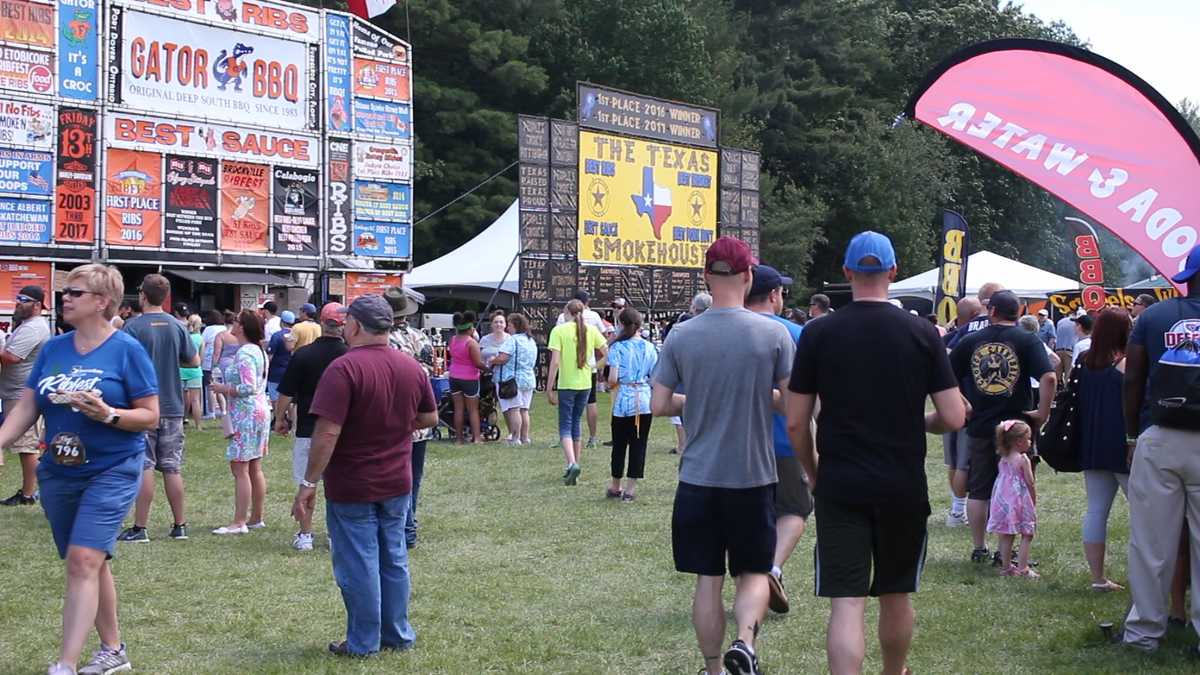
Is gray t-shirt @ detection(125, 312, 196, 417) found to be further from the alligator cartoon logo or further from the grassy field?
the alligator cartoon logo

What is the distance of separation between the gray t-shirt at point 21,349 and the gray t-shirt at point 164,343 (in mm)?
2335

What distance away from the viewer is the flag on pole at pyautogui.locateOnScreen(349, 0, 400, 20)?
29.0 meters

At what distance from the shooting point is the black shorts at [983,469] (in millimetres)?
8461

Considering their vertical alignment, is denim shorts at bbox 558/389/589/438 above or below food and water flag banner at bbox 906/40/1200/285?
below

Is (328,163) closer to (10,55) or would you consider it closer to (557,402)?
(10,55)

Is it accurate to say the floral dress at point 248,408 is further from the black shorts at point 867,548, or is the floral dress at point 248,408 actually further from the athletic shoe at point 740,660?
the black shorts at point 867,548

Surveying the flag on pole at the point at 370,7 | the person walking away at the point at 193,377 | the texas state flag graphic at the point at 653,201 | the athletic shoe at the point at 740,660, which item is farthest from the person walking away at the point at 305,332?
the flag on pole at the point at 370,7

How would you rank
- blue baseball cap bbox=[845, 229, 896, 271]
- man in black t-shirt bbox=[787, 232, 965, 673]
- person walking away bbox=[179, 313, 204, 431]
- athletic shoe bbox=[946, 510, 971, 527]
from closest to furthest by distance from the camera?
1. man in black t-shirt bbox=[787, 232, 965, 673]
2. blue baseball cap bbox=[845, 229, 896, 271]
3. athletic shoe bbox=[946, 510, 971, 527]
4. person walking away bbox=[179, 313, 204, 431]

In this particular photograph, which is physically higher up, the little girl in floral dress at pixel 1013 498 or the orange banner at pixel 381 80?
the orange banner at pixel 381 80

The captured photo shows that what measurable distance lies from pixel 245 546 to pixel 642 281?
18.6 m

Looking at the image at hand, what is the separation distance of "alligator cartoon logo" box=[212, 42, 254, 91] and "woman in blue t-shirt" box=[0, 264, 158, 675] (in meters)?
19.0

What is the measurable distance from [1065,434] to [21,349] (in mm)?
8313

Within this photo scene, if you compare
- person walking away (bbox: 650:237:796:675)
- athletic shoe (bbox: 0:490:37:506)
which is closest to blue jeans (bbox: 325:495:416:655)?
person walking away (bbox: 650:237:796:675)

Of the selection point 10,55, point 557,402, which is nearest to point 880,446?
point 557,402
